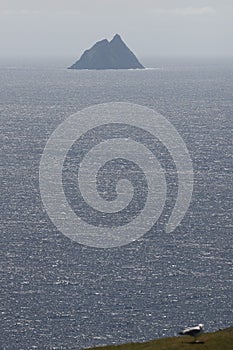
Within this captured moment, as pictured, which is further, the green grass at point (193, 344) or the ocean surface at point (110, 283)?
the ocean surface at point (110, 283)

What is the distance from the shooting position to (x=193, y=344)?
65438 mm

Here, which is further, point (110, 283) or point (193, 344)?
point (110, 283)

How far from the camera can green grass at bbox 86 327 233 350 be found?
64.4m

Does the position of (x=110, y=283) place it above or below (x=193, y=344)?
below

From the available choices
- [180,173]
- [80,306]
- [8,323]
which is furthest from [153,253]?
[180,173]

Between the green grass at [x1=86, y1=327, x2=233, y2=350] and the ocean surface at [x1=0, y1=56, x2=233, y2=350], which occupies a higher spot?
the green grass at [x1=86, y1=327, x2=233, y2=350]

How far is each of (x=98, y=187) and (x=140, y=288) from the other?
2587 inches

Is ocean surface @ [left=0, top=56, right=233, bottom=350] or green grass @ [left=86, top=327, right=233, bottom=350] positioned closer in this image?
green grass @ [left=86, top=327, right=233, bottom=350]

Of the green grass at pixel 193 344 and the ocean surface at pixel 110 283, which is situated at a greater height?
the green grass at pixel 193 344

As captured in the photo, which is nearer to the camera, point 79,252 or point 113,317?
point 113,317

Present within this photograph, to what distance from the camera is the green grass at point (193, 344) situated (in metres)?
64.4

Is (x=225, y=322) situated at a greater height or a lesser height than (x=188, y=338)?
lesser

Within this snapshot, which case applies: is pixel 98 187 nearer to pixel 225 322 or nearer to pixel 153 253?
pixel 153 253

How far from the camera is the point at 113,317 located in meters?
94.5
